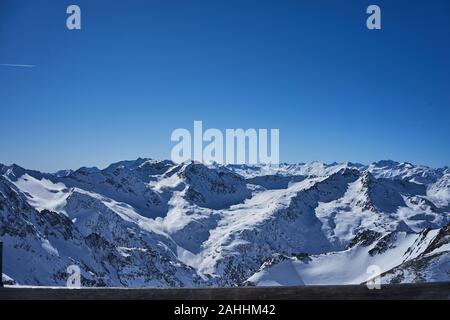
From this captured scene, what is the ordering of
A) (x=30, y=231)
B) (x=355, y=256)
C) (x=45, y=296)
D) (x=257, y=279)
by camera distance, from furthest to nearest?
(x=30, y=231) < (x=355, y=256) < (x=257, y=279) < (x=45, y=296)
